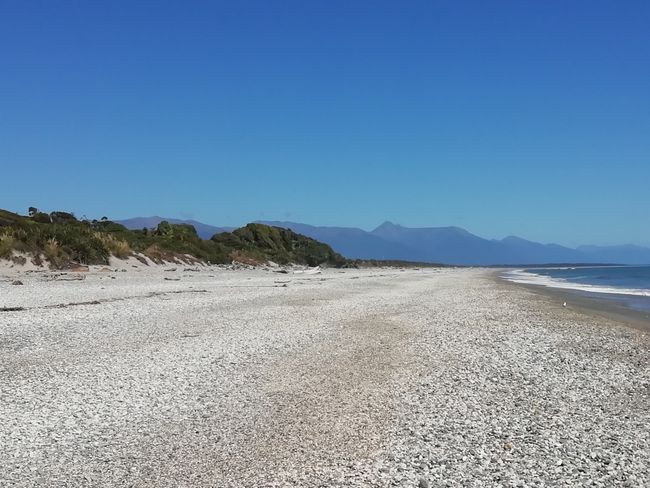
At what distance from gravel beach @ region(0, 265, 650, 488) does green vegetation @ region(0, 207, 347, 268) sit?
43.8ft

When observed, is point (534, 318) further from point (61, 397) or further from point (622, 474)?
point (61, 397)

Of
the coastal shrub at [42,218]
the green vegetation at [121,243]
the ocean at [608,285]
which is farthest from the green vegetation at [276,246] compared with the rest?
the ocean at [608,285]

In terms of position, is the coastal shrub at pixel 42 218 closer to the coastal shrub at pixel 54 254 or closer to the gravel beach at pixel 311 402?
the coastal shrub at pixel 54 254

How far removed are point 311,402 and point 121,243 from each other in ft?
87.0

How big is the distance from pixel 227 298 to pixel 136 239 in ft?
64.8

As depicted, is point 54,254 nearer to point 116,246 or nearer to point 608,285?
point 116,246

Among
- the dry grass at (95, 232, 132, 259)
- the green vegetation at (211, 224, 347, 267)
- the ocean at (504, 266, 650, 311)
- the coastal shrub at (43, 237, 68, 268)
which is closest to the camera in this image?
the coastal shrub at (43, 237, 68, 268)

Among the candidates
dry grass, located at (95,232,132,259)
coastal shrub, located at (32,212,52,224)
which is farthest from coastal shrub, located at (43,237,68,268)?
coastal shrub, located at (32,212,52,224)

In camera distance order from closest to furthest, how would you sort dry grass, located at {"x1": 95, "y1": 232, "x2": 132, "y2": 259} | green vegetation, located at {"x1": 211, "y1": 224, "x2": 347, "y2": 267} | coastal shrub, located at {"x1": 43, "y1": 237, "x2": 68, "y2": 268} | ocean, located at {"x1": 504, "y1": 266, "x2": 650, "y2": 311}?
coastal shrub, located at {"x1": 43, "y1": 237, "x2": 68, "y2": 268}
ocean, located at {"x1": 504, "y1": 266, "x2": 650, "y2": 311}
dry grass, located at {"x1": 95, "y1": 232, "x2": 132, "y2": 259}
green vegetation, located at {"x1": 211, "y1": 224, "x2": 347, "y2": 267}

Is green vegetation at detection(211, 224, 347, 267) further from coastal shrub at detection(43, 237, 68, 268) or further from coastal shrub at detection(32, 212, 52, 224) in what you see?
coastal shrub at detection(43, 237, 68, 268)

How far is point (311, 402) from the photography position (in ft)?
22.0

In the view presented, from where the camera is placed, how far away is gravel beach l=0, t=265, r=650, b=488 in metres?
4.75

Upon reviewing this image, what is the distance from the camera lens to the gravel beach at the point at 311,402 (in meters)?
4.75

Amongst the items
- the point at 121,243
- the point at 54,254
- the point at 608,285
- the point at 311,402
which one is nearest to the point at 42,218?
the point at 121,243
